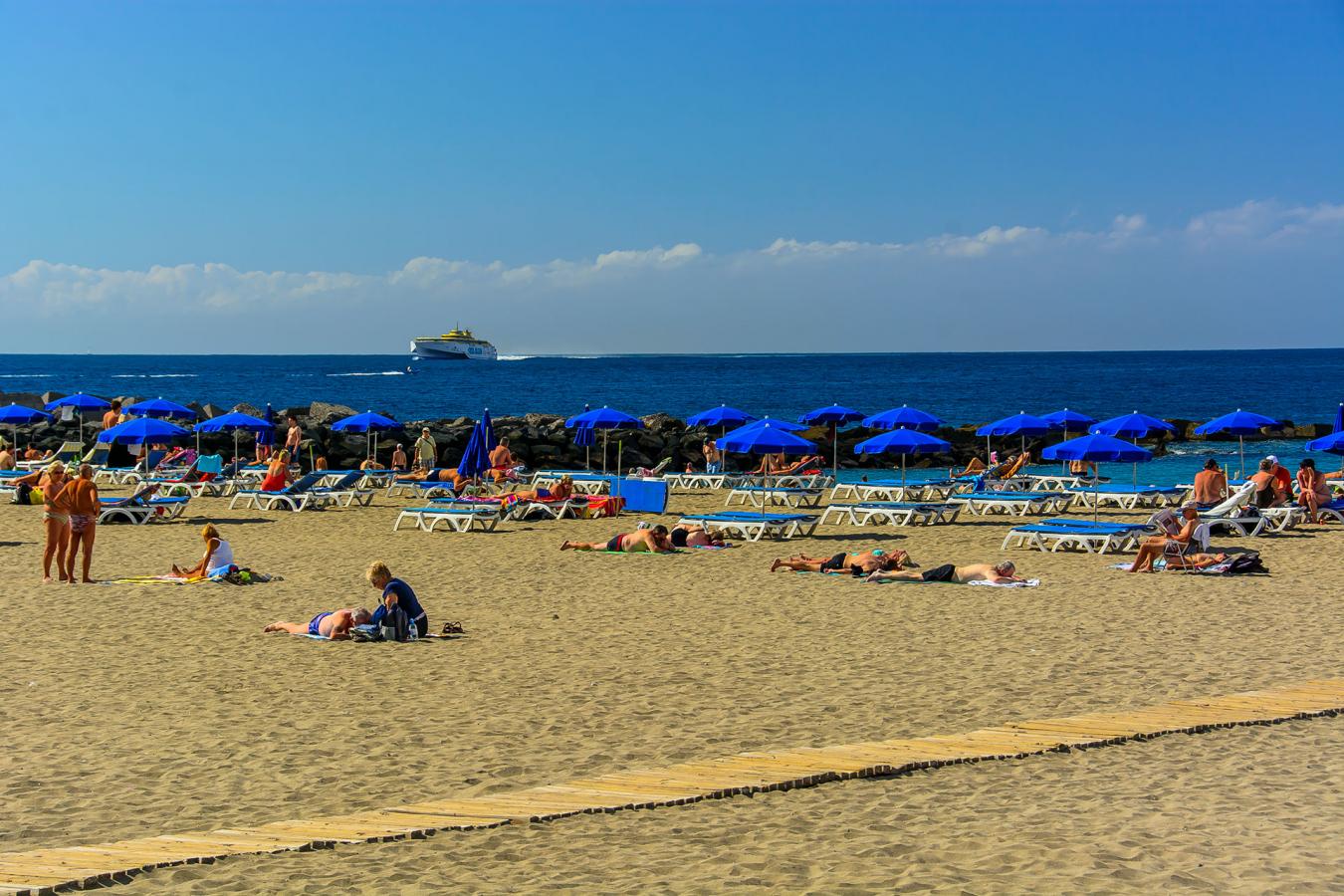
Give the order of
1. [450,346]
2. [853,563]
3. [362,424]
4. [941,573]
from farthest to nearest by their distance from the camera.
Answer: [450,346] < [362,424] < [853,563] < [941,573]

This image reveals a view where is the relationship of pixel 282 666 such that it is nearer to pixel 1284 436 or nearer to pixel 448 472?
pixel 448 472

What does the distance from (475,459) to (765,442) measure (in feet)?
17.6

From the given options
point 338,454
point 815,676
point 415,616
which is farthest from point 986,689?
point 338,454

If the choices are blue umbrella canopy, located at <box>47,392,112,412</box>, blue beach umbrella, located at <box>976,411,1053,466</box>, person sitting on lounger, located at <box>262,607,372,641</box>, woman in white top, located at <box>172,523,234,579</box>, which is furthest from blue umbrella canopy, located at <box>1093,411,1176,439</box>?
blue umbrella canopy, located at <box>47,392,112,412</box>

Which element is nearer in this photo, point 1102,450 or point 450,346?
point 1102,450

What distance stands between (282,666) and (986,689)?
4996 mm

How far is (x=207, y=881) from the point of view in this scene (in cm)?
517

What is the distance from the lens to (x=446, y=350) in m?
182

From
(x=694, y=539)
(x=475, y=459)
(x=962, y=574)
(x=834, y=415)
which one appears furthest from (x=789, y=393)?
(x=962, y=574)

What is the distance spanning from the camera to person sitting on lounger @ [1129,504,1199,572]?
1500 centimetres

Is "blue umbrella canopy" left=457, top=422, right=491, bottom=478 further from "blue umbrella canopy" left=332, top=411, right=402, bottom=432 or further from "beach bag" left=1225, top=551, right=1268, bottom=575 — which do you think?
"beach bag" left=1225, top=551, right=1268, bottom=575

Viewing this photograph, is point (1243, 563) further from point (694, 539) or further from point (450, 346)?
point (450, 346)

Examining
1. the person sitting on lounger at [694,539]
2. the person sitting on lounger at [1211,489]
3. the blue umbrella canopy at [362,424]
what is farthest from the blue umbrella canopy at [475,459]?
the person sitting on lounger at [1211,489]

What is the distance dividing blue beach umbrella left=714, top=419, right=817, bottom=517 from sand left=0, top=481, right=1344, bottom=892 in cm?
402
